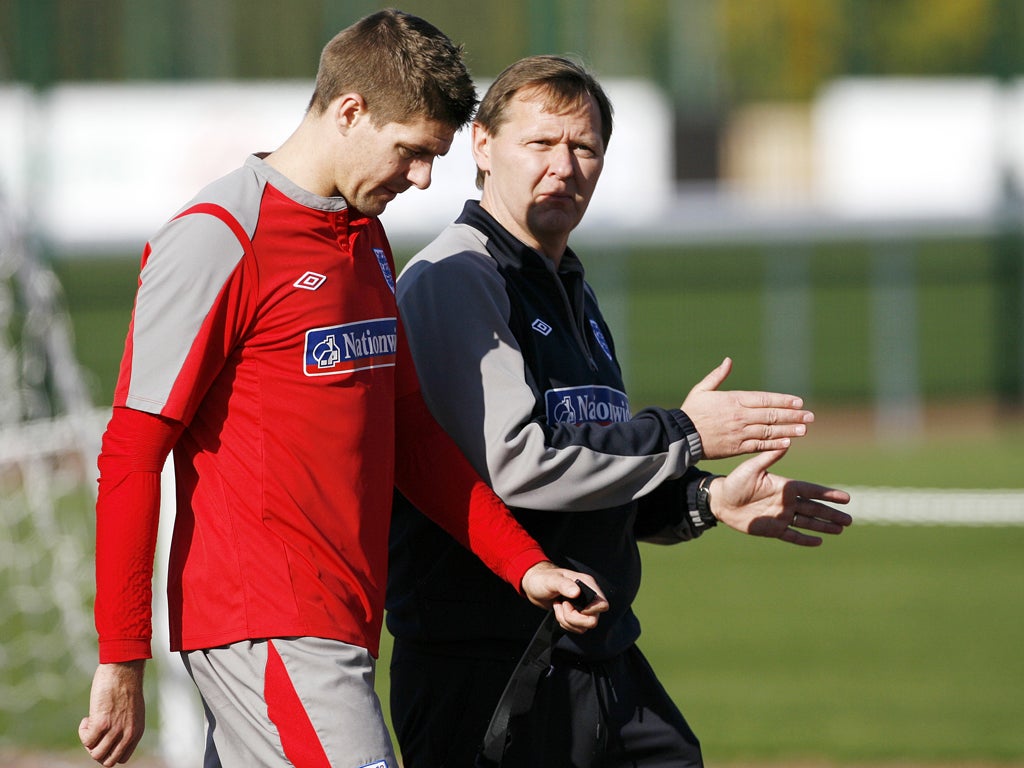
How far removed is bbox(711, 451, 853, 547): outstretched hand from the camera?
134 inches

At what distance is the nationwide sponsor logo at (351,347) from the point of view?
265 centimetres

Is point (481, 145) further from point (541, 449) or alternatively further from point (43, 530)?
point (43, 530)

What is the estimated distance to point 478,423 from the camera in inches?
120

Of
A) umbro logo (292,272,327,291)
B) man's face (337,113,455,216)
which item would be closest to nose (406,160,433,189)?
man's face (337,113,455,216)

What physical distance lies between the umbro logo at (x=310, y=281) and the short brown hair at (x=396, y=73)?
32 centimetres

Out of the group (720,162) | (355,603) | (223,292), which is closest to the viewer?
(223,292)

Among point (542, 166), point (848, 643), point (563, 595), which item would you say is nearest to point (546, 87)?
point (542, 166)

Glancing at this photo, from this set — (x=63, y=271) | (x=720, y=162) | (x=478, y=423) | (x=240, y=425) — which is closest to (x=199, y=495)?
(x=240, y=425)

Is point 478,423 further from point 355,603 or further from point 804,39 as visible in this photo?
point 804,39

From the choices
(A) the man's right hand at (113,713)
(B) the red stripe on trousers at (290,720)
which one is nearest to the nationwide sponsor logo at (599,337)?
(B) the red stripe on trousers at (290,720)

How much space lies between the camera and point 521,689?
9.71 feet

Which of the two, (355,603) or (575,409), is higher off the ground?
(575,409)

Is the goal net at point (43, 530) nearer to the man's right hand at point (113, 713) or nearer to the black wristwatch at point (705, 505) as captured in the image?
the black wristwatch at point (705, 505)

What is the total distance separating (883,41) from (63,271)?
13103 millimetres
